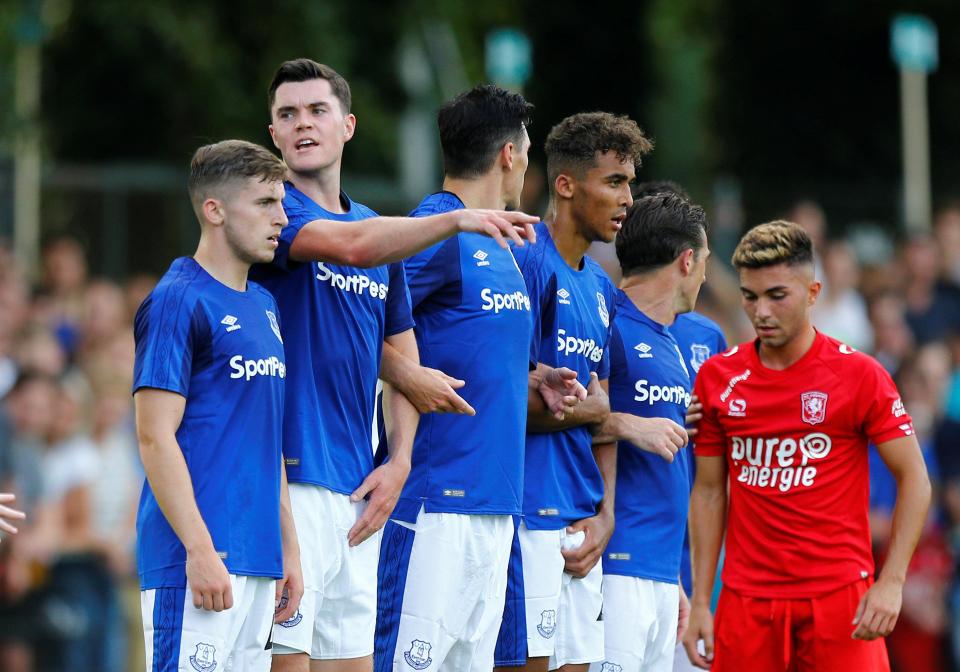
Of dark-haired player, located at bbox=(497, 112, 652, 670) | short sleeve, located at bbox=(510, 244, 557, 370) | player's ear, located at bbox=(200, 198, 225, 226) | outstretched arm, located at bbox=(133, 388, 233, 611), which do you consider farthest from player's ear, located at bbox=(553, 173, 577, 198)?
outstretched arm, located at bbox=(133, 388, 233, 611)

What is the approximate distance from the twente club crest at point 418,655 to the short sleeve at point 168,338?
1.40 meters

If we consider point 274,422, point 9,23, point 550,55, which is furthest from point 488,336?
point 550,55

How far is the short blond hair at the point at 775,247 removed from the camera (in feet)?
22.9

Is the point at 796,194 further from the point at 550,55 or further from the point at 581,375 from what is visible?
the point at 581,375

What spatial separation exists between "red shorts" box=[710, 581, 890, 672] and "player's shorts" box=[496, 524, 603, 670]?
61 centimetres

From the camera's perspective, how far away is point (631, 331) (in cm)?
756

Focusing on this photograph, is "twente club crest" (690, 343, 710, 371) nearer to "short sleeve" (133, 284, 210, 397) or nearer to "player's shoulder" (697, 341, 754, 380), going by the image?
"player's shoulder" (697, 341, 754, 380)

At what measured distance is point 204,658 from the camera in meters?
5.70

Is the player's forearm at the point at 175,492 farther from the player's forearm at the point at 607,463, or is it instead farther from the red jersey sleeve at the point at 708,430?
the red jersey sleeve at the point at 708,430

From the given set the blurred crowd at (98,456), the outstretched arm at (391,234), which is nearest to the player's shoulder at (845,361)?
the outstretched arm at (391,234)

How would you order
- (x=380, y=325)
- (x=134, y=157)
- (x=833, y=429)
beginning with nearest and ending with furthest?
(x=380, y=325) → (x=833, y=429) → (x=134, y=157)

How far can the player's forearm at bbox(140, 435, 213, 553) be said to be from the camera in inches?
222

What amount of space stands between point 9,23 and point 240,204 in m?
10.1

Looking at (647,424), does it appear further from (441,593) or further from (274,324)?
(274,324)
